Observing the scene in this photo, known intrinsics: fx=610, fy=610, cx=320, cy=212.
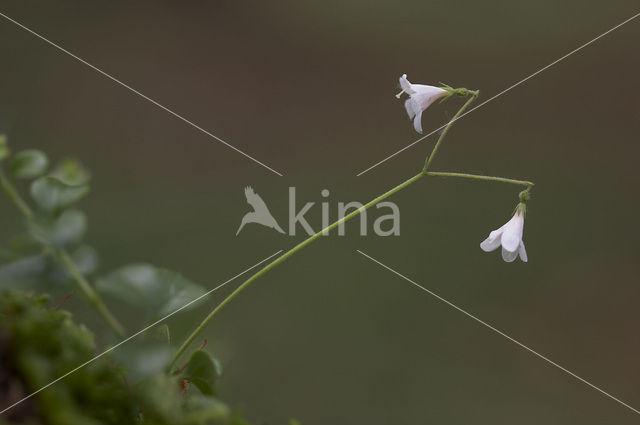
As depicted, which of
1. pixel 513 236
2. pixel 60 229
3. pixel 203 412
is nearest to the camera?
pixel 203 412

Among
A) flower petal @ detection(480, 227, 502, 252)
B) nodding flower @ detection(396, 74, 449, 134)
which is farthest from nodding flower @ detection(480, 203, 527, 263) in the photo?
nodding flower @ detection(396, 74, 449, 134)

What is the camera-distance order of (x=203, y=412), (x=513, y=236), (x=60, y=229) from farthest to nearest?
1. (x=513, y=236)
2. (x=60, y=229)
3. (x=203, y=412)

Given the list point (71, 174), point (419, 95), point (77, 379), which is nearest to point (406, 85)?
point (419, 95)

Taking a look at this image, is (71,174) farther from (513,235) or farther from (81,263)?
(513,235)

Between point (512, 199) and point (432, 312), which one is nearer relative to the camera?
point (432, 312)

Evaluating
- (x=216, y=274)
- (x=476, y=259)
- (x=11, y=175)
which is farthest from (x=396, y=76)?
(x=11, y=175)

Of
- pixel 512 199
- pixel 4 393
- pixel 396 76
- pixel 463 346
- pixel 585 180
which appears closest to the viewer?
pixel 4 393

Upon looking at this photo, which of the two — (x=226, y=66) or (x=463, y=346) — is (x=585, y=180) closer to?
(x=463, y=346)
